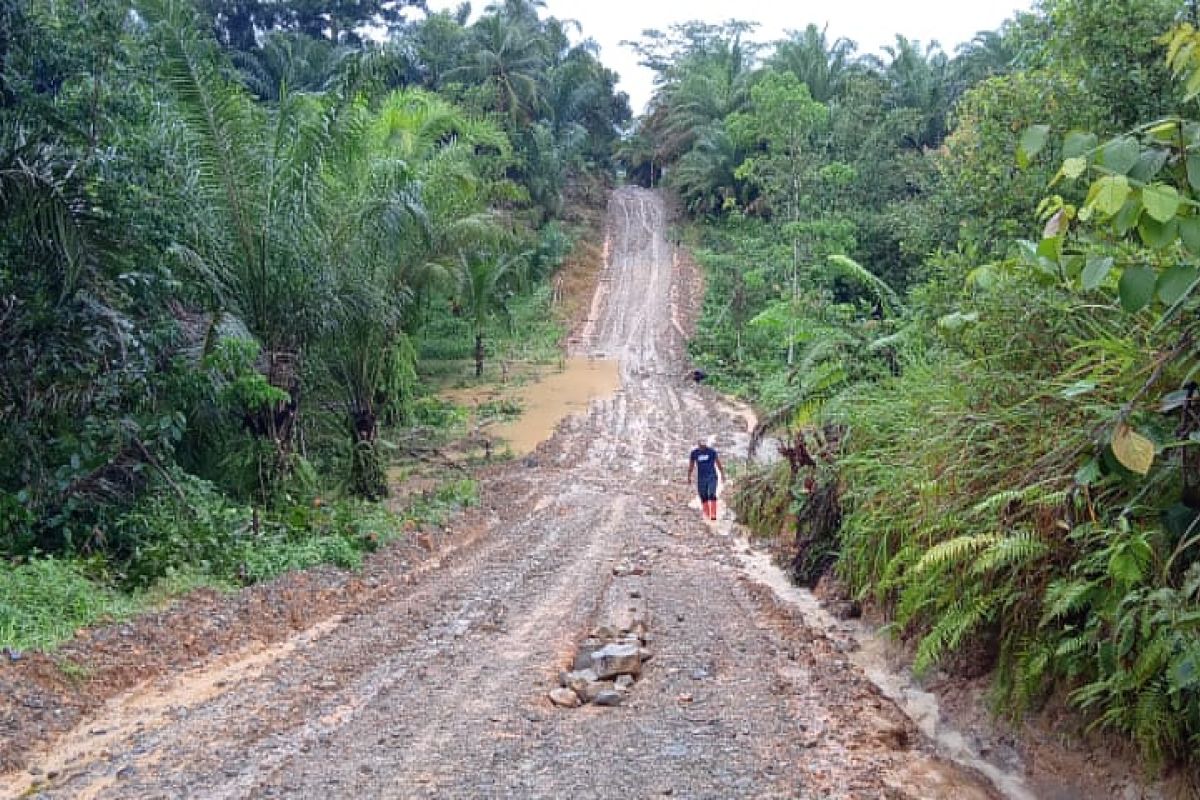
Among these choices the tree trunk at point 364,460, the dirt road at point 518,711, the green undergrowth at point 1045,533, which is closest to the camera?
the green undergrowth at point 1045,533

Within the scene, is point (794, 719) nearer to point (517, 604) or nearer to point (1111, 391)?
point (1111, 391)

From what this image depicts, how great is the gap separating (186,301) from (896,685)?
310 inches

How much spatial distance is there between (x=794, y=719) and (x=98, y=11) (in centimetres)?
825

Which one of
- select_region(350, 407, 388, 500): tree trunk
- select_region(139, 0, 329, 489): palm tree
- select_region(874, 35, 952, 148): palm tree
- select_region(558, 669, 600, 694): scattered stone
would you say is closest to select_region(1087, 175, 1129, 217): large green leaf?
select_region(558, 669, 600, 694): scattered stone

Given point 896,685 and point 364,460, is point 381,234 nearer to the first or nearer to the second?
point 364,460

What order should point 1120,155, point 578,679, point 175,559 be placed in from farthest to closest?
point 175,559, point 578,679, point 1120,155

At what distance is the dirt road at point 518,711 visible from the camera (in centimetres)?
434

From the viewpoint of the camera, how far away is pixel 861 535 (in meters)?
6.54

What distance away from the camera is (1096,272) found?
2711 mm

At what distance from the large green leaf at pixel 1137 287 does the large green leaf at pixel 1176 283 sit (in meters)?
0.03

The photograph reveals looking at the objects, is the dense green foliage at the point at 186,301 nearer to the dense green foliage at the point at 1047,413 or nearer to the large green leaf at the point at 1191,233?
the dense green foliage at the point at 1047,413

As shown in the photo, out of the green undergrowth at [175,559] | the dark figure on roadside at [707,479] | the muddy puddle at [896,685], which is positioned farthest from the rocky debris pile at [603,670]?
the dark figure on roadside at [707,479]

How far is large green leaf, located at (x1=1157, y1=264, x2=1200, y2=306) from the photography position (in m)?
2.71

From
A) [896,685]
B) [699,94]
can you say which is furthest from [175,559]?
[699,94]
